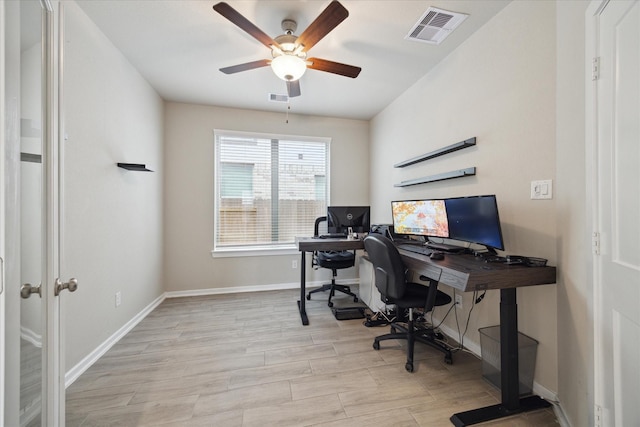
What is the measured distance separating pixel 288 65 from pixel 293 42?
0.18m

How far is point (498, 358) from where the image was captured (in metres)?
1.58

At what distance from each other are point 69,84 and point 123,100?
678 millimetres

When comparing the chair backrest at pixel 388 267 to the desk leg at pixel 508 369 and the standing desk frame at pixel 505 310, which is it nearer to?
the standing desk frame at pixel 505 310

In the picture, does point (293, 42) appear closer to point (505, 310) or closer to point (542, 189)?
point (542, 189)

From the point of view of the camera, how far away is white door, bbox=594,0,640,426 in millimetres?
908

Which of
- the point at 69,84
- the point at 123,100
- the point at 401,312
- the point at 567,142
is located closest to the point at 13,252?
the point at 69,84

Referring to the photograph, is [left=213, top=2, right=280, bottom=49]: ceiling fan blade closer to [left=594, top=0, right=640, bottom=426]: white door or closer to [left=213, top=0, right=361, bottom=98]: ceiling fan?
[left=213, top=0, right=361, bottom=98]: ceiling fan

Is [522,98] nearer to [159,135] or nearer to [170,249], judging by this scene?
[159,135]

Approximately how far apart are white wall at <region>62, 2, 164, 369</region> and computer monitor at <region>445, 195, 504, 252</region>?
2702 millimetres

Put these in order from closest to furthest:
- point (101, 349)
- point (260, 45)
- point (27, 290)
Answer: point (27, 290) → point (101, 349) → point (260, 45)

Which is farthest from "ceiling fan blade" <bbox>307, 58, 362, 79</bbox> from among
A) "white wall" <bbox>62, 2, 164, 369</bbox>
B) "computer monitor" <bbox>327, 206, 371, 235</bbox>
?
"white wall" <bbox>62, 2, 164, 369</bbox>

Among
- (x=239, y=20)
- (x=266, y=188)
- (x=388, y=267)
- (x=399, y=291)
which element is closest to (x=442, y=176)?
(x=388, y=267)

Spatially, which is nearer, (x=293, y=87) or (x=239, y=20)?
(x=239, y=20)

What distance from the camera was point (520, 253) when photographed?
164cm
